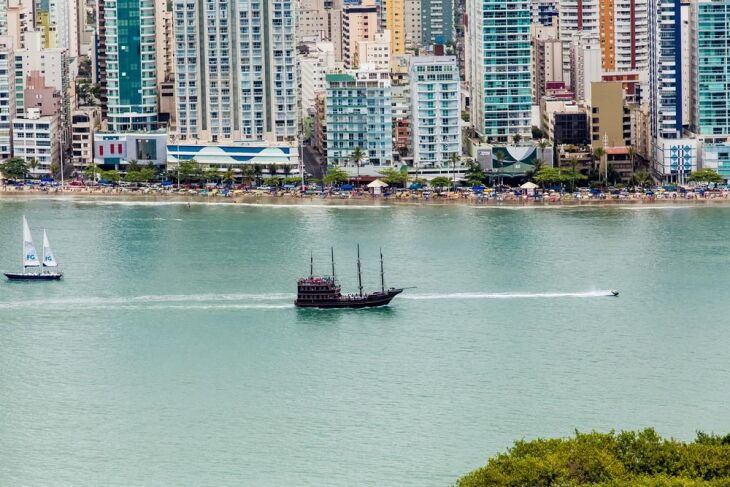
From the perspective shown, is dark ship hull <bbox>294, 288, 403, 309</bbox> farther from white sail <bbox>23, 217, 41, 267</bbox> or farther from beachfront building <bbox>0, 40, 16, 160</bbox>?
beachfront building <bbox>0, 40, 16, 160</bbox>

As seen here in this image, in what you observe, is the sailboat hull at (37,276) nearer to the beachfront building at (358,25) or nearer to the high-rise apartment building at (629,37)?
the high-rise apartment building at (629,37)

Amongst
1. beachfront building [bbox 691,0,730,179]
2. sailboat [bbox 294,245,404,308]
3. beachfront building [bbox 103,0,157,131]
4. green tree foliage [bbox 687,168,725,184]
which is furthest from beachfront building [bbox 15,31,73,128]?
sailboat [bbox 294,245,404,308]

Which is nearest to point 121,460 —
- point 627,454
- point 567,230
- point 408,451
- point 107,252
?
point 408,451

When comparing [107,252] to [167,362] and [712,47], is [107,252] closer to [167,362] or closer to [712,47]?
[167,362]

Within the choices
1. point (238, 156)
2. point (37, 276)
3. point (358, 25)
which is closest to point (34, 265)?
point (37, 276)

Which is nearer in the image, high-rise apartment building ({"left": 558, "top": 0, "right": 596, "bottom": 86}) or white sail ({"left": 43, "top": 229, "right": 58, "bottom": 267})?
white sail ({"left": 43, "top": 229, "right": 58, "bottom": 267})

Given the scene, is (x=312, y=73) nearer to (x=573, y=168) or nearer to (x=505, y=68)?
(x=505, y=68)
